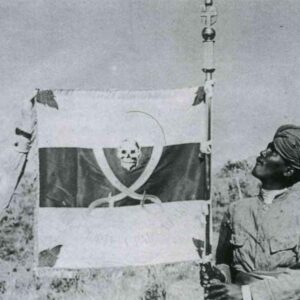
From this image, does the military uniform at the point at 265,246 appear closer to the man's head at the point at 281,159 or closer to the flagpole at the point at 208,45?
the man's head at the point at 281,159

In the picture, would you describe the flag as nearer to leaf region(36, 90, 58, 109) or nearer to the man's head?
leaf region(36, 90, 58, 109)

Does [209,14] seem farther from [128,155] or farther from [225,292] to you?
[225,292]

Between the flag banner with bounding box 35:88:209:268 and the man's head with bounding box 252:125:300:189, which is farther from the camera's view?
the flag banner with bounding box 35:88:209:268

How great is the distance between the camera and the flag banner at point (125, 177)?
322cm

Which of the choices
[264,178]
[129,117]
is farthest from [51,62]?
[264,178]

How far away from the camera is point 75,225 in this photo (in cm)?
322

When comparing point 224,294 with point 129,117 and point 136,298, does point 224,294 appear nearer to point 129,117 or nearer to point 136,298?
point 129,117

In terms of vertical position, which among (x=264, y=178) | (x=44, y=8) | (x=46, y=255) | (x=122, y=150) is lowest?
(x=46, y=255)

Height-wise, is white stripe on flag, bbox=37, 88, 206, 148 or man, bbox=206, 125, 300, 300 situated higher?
white stripe on flag, bbox=37, 88, 206, 148

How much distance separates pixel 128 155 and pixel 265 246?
45.4 inches

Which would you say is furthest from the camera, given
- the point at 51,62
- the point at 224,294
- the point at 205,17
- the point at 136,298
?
the point at 136,298

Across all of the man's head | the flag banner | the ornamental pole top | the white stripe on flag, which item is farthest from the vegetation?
the man's head

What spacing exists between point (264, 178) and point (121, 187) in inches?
42.0

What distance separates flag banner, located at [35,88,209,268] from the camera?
3.22m
